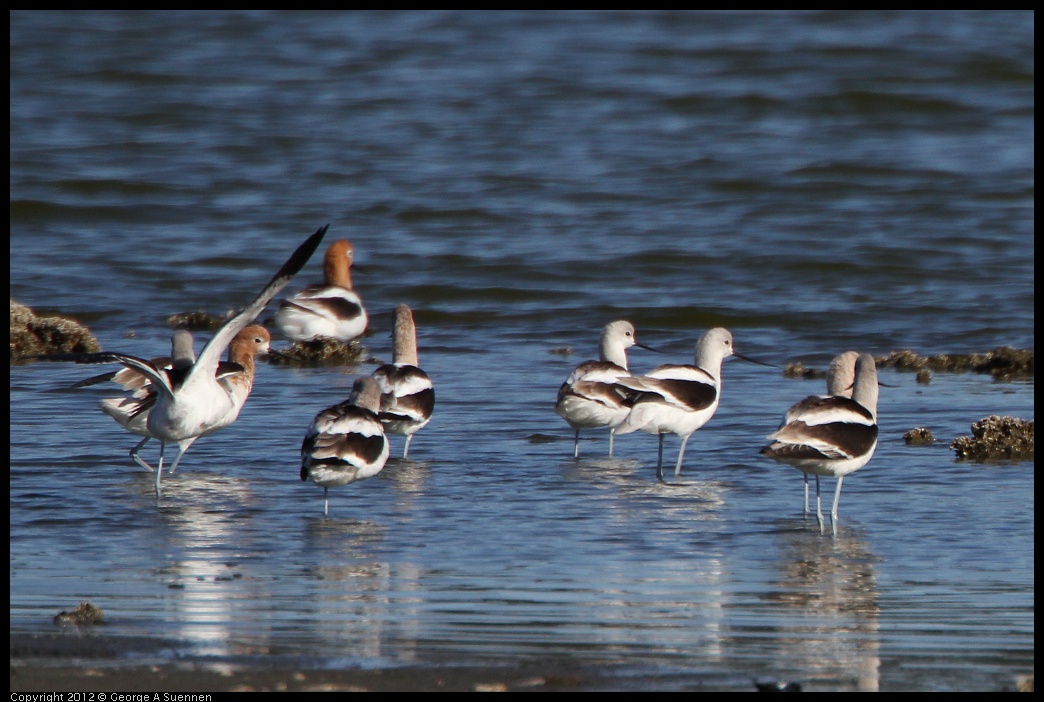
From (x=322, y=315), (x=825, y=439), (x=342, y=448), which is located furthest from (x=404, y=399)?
(x=322, y=315)

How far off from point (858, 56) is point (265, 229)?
561 inches

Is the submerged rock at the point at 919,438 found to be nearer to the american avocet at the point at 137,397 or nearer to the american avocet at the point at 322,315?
the american avocet at the point at 137,397

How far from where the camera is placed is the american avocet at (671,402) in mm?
8836

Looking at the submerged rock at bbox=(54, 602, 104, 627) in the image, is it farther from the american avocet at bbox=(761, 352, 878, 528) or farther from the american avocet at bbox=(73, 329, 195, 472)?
the american avocet at bbox=(761, 352, 878, 528)

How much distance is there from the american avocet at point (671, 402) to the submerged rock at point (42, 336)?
524cm

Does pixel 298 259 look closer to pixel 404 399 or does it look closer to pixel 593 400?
pixel 404 399

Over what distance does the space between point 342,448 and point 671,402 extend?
2311 millimetres

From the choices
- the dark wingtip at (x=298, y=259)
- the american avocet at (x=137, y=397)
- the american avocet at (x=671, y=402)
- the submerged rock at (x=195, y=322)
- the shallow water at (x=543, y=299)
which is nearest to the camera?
the shallow water at (x=543, y=299)

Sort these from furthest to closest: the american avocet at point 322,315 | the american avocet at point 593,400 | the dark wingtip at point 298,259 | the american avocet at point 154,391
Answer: the american avocet at point 322,315 < the american avocet at point 593,400 < the american avocet at point 154,391 < the dark wingtip at point 298,259

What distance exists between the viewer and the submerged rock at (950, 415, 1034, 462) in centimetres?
862

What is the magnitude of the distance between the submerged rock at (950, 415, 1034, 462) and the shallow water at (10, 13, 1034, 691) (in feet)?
0.55

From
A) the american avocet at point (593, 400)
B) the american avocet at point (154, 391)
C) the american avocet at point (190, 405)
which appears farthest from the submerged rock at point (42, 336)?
the american avocet at point (593, 400)

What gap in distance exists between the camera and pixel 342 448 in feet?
24.3

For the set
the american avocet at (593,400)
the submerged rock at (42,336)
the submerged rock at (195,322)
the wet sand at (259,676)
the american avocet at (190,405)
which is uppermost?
the submerged rock at (195,322)
